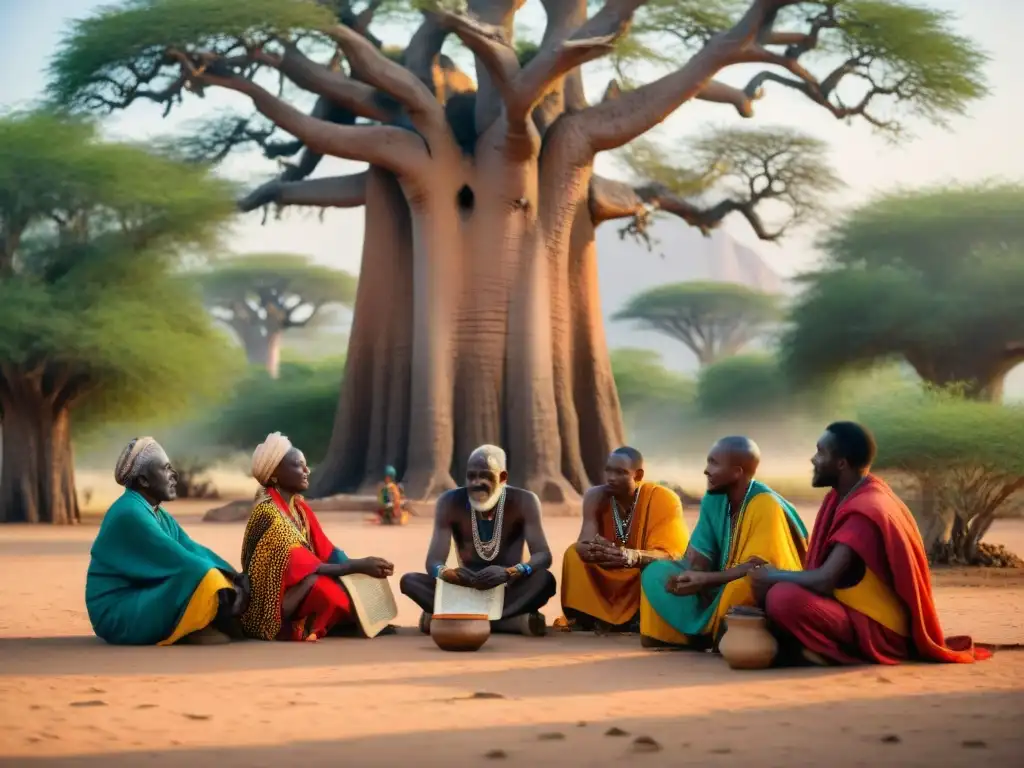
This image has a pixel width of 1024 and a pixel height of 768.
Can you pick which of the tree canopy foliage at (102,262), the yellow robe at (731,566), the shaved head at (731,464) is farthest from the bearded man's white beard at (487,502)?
the tree canopy foliage at (102,262)

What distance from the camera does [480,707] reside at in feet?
20.1

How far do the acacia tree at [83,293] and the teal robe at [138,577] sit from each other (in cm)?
1275

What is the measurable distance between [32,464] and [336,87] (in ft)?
21.0

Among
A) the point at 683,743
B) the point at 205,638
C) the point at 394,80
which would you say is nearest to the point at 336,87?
the point at 394,80

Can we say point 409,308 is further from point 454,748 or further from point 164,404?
point 454,748

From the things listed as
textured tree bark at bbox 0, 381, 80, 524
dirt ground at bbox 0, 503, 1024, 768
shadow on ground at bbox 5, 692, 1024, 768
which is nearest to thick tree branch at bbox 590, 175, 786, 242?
textured tree bark at bbox 0, 381, 80, 524

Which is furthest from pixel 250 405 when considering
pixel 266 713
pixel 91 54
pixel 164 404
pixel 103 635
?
pixel 266 713

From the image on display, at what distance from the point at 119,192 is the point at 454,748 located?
17955mm

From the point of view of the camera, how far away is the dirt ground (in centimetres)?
523

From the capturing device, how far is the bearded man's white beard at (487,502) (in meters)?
8.66

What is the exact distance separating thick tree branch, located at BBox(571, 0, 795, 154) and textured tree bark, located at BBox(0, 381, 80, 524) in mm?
8220

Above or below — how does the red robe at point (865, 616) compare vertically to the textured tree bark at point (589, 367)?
below

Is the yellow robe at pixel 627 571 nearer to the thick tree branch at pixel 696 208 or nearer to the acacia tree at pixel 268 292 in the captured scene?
the thick tree branch at pixel 696 208

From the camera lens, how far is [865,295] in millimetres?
29141
